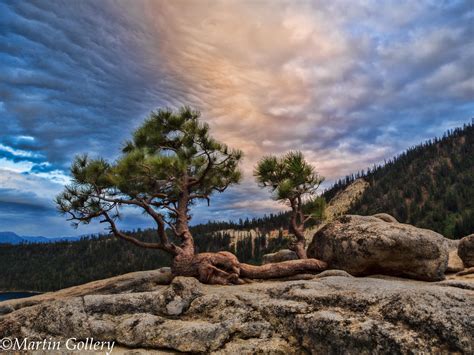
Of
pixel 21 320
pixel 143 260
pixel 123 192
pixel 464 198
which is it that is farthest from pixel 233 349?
pixel 143 260

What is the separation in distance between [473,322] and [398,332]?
6.16 feet

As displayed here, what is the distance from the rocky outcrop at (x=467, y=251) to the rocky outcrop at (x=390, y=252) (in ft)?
22.3

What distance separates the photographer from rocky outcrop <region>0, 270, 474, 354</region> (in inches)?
351

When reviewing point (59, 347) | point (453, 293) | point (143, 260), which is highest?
point (453, 293)

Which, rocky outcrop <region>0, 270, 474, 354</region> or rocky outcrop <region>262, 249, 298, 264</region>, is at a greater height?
rocky outcrop <region>262, 249, 298, 264</region>

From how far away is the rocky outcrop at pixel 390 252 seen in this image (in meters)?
16.4

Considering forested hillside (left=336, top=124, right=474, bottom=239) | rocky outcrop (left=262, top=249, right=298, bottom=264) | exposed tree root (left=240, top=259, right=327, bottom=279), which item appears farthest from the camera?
forested hillside (left=336, top=124, right=474, bottom=239)

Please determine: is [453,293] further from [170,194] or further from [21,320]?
[170,194]

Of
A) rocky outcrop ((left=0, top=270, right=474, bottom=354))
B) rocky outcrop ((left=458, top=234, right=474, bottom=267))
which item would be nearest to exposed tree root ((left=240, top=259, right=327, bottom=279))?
rocky outcrop ((left=0, top=270, right=474, bottom=354))

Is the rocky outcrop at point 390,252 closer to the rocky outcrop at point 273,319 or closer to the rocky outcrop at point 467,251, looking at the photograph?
the rocky outcrop at point 273,319

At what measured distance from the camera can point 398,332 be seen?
351 inches

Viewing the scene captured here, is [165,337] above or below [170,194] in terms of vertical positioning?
below

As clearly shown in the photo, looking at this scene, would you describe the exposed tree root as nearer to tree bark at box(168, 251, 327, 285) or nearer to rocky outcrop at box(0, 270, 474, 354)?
tree bark at box(168, 251, 327, 285)

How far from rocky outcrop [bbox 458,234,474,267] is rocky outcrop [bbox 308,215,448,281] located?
679 cm
